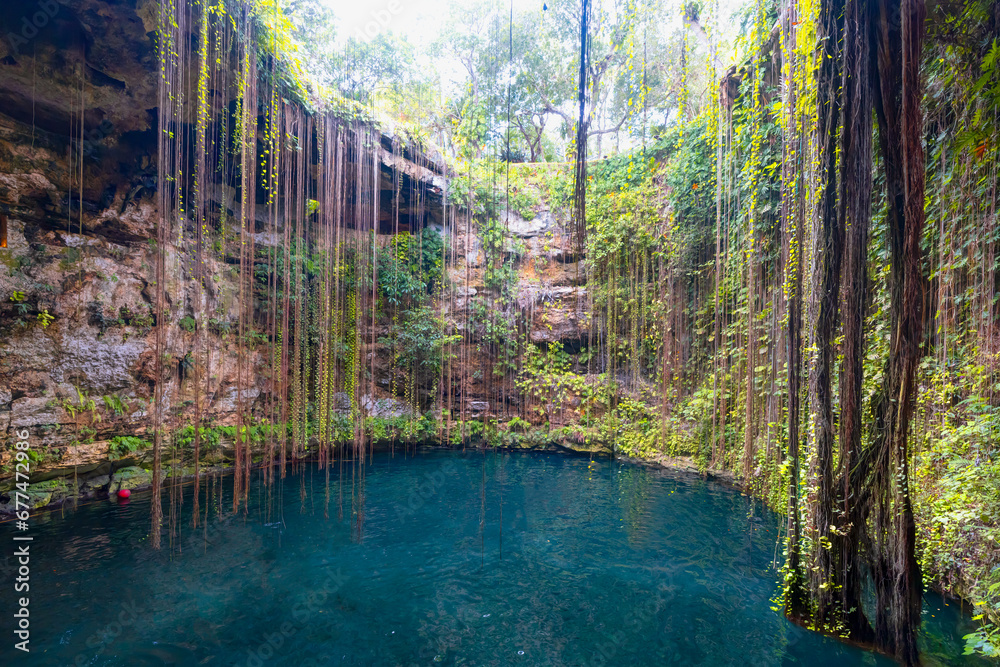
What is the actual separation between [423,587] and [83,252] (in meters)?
5.74

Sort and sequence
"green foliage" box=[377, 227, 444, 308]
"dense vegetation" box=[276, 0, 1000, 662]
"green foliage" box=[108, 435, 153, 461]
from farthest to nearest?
"green foliage" box=[377, 227, 444, 308] → "green foliage" box=[108, 435, 153, 461] → "dense vegetation" box=[276, 0, 1000, 662]

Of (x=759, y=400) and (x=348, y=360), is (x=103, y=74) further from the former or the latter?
(x=759, y=400)

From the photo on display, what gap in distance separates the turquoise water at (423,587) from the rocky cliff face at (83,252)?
1.01 metres

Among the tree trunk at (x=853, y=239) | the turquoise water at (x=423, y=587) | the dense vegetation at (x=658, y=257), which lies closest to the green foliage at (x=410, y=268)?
the dense vegetation at (x=658, y=257)

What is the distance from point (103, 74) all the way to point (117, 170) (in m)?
1.29

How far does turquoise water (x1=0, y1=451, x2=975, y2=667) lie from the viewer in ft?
9.10

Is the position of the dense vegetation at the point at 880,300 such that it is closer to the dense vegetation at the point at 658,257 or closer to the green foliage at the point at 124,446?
the dense vegetation at the point at 658,257

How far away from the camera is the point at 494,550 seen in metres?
4.22

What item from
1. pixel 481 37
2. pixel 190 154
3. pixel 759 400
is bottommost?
pixel 759 400

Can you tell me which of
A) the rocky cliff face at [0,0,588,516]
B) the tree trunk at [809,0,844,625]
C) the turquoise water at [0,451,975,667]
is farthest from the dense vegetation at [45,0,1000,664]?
the turquoise water at [0,451,975,667]

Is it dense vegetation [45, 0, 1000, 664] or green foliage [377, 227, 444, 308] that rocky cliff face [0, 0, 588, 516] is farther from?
green foliage [377, 227, 444, 308]

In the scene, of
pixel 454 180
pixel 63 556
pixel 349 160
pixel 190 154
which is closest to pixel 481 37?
pixel 454 180

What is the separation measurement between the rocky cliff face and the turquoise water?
1.01 metres

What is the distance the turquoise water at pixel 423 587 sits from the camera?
2773 millimetres
